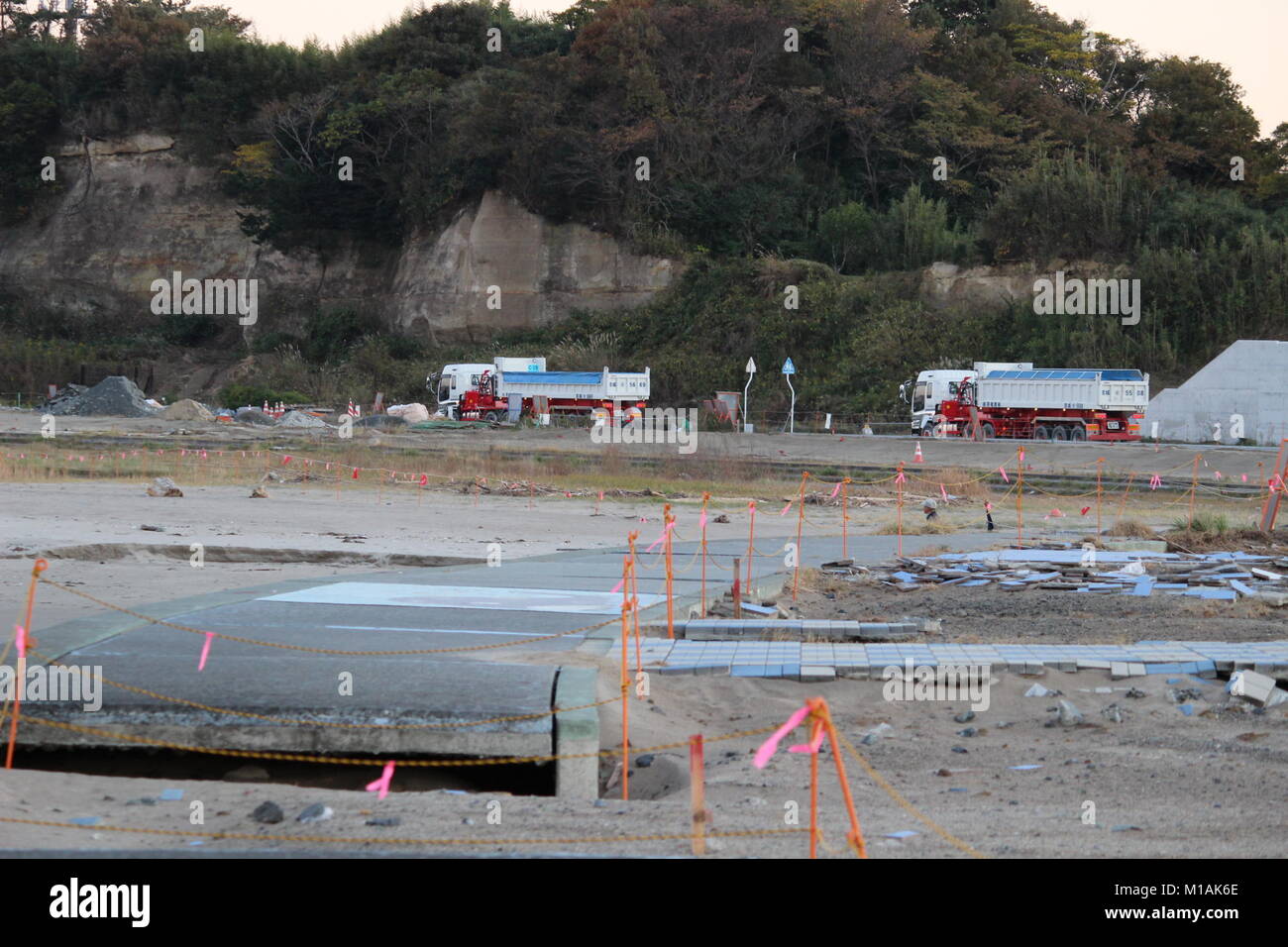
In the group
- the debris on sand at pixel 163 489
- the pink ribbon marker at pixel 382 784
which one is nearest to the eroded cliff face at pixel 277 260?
the debris on sand at pixel 163 489

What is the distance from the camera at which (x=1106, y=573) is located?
14984 millimetres

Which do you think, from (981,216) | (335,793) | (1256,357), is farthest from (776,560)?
(981,216)

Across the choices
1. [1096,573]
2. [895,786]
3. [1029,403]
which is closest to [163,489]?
[1096,573]

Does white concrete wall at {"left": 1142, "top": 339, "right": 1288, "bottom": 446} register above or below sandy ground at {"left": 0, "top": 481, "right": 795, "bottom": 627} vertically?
above

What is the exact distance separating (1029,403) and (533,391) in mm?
19879

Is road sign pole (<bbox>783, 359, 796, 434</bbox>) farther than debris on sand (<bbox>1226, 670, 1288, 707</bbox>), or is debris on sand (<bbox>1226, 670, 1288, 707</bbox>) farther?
road sign pole (<bbox>783, 359, 796, 434</bbox>)

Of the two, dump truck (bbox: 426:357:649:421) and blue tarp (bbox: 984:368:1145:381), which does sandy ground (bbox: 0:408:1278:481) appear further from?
dump truck (bbox: 426:357:649:421)

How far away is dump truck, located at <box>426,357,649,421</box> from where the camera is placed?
52.7m

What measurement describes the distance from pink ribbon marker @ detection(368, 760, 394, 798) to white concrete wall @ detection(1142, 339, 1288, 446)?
37184 mm

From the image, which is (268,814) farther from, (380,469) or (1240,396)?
(1240,396)

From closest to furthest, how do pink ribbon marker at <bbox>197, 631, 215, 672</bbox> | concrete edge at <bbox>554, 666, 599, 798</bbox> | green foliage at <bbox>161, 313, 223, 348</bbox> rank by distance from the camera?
1. concrete edge at <bbox>554, 666, 599, 798</bbox>
2. pink ribbon marker at <bbox>197, 631, 215, 672</bbox>
3. green foliage at <bbox>161, 313, 223, 348</bbox>

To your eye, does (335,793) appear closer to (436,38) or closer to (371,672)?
(371,672)

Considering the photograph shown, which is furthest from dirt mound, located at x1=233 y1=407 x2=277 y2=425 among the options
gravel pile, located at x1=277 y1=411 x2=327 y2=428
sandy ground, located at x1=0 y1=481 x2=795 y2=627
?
sandy ground, located at x1=0 y1=481 x2=795 y2=627

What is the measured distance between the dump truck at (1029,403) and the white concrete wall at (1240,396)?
1579mm
